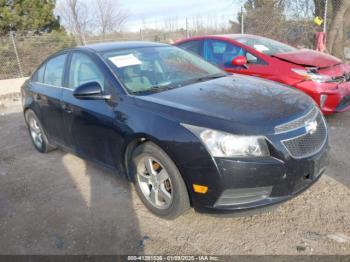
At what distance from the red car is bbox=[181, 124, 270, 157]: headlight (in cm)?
266

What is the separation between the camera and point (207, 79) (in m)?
3.36

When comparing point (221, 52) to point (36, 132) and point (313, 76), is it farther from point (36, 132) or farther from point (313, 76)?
point (36, 132)

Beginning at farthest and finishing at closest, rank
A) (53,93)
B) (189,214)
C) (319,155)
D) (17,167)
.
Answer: (17,167) < (53,93) < (189,214) < (319,155)

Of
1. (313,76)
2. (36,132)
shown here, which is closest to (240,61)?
(313,76)

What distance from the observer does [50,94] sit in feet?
12.9

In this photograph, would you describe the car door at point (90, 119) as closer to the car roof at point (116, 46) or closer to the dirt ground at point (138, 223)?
the car roof at point (116, 46)

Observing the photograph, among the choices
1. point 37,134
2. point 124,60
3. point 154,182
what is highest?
point 124,60

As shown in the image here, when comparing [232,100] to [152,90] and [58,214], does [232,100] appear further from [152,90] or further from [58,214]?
[58,214]

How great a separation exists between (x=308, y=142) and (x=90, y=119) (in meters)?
2.10

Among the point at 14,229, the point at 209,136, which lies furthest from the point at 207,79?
the point at 14,229

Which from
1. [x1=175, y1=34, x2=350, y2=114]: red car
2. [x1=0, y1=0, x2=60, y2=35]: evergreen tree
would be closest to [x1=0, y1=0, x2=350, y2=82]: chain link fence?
[x1=0, y1=0, x2=60, y2=35]: evergreen tree

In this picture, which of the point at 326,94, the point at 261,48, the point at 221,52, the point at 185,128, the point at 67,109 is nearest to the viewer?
the point at 185,128

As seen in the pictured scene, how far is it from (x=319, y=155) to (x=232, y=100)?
0.84m

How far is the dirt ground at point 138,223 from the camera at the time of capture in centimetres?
249
